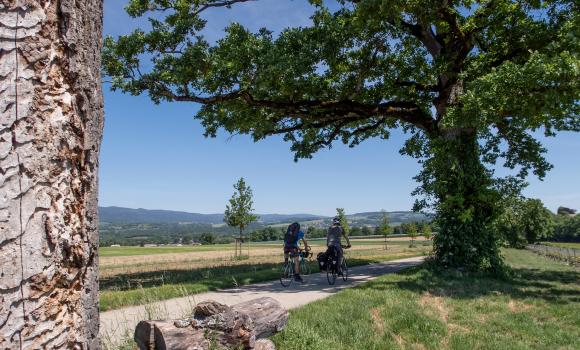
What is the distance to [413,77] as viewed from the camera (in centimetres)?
1805

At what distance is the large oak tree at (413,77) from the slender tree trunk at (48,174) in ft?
39.5

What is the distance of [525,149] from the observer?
17750 millimetres

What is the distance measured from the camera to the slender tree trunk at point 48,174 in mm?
1543

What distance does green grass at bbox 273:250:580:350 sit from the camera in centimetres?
736

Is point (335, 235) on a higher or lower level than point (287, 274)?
higher

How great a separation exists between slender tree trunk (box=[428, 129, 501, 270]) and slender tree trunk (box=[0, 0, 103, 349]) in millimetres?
15145

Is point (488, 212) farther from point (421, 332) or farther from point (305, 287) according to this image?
point (421, 332)

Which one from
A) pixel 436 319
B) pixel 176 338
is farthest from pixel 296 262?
pixel 176 338

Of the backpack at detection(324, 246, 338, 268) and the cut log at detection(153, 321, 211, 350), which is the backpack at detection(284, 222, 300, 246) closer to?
the backpack at detection(324, 246, 338, 268)

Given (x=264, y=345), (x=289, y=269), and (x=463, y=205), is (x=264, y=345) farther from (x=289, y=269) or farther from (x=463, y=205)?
(x=463, y=205)

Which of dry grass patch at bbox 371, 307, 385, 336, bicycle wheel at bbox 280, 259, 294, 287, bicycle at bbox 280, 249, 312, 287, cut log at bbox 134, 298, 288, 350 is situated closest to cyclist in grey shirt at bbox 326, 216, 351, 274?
bicycle at bbox 280, 249, 312, 287

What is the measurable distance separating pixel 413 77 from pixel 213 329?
1541cm

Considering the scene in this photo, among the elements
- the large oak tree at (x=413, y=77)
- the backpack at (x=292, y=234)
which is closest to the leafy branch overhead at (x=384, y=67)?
the large oak tree at (x=413, y=77)

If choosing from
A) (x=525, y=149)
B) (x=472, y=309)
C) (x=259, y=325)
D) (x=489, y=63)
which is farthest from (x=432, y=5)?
(x=259, y=325)
